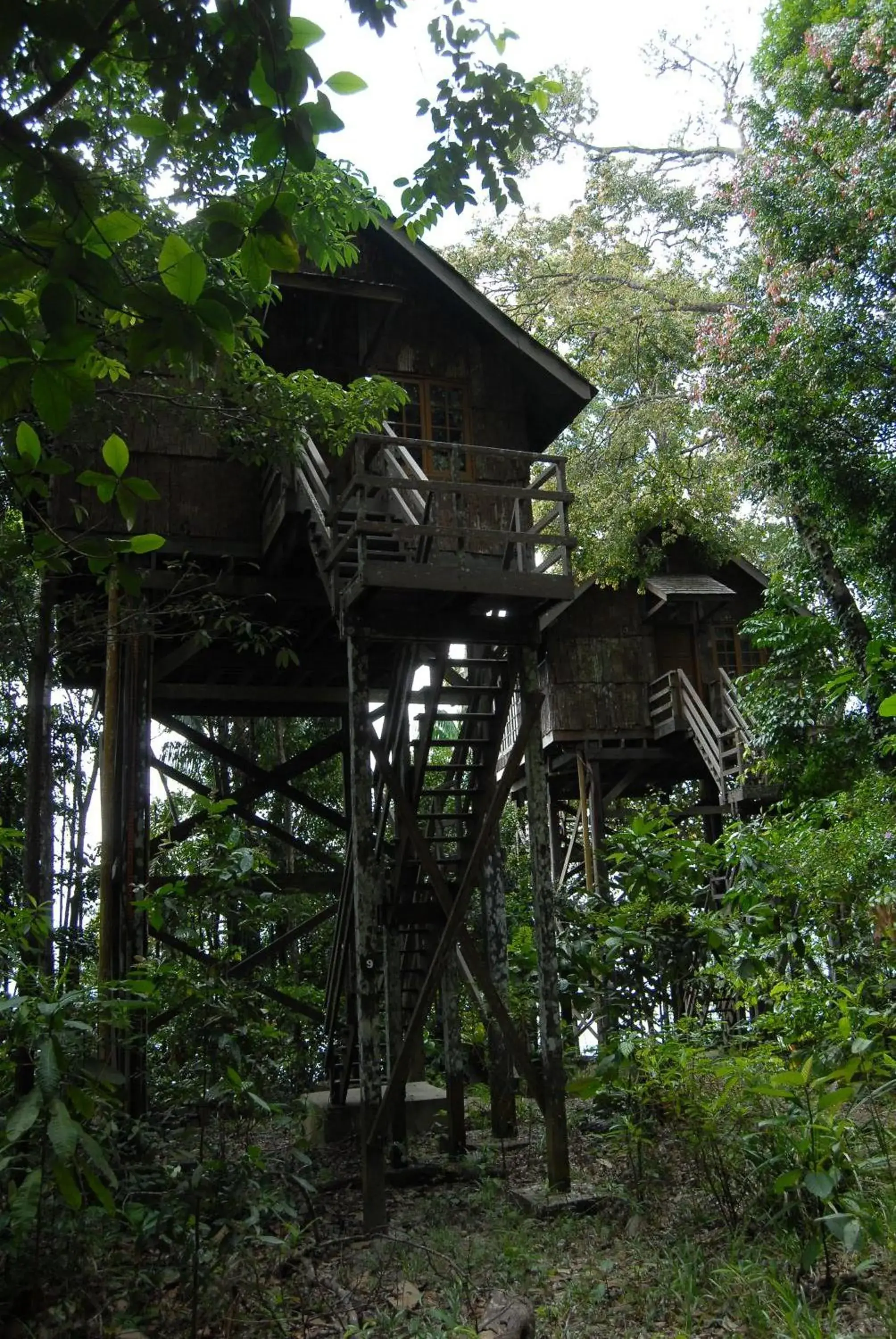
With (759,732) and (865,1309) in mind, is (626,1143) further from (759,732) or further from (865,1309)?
(759,732)

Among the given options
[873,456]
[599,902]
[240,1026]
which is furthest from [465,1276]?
[873,456]

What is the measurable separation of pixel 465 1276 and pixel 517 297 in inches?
783

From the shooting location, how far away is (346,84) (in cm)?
245

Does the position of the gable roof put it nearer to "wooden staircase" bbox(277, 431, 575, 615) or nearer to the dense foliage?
the dense foliage

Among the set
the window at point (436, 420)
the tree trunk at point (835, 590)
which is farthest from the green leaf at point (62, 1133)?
the tree trunk at point (835, 590)

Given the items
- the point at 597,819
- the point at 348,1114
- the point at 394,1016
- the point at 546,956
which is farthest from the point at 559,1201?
the point at 597,819

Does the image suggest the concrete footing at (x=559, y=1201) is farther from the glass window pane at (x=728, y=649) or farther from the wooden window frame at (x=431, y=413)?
the glass window pane at (x=728, y=649)

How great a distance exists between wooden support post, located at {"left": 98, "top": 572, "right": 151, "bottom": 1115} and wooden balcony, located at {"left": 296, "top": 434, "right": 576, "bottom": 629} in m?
1.68

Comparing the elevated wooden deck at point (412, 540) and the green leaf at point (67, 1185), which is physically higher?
the elevated wooden deck at point (412, 540)

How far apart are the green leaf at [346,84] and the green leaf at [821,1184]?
14.8ft

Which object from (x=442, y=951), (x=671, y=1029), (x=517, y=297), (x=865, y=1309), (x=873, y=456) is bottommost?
(x=865, y=1309)

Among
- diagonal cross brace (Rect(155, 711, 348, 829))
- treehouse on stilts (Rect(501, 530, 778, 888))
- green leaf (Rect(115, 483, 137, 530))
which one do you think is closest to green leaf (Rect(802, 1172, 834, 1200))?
green leaf (Rect(115, 483, 137, 530))

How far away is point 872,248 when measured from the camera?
14.8 metres

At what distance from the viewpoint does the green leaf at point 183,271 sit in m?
2.31
